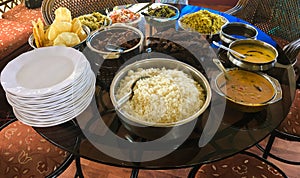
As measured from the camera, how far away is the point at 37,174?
118cm

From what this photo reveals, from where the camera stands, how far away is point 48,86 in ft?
3.20

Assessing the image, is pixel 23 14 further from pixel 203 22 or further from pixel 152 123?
pixel 152 123

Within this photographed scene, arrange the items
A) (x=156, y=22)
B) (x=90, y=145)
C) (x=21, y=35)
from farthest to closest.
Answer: (x=21, y=35)
(x=156, y=22)
(x=90, y=145)

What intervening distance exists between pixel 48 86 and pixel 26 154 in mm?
441

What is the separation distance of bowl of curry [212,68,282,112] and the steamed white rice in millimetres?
93

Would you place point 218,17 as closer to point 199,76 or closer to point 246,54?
point 246,54

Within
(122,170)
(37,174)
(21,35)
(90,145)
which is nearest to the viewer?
(90,145)

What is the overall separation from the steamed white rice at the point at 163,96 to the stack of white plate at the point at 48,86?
0.14 meters

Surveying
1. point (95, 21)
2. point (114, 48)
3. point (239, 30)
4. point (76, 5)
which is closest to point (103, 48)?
point (114, 48)

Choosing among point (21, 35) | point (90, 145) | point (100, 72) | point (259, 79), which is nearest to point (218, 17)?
point (259, 79)

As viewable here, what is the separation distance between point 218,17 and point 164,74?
1.92 ft

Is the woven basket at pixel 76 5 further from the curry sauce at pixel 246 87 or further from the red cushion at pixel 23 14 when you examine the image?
the curry sauce at pixel 246 87

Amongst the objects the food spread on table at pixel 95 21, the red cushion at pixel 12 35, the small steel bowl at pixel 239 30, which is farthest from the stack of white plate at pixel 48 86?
the red cushion at pixel 12 35

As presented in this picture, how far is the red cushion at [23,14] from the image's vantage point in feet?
8.01
